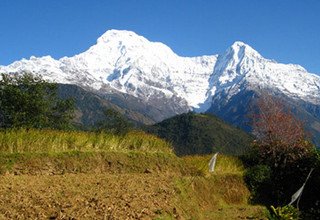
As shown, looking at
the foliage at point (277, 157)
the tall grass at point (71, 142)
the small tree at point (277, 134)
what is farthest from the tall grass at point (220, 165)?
the small tree at point (277, 134)

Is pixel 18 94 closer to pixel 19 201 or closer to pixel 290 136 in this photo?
pixel 290 136

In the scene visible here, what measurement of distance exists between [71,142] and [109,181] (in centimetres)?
444

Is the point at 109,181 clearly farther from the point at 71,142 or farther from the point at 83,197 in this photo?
the point at 71,142

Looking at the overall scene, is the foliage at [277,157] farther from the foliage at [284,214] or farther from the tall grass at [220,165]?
the foliage at [284,214]

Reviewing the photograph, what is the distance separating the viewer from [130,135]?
938 inches

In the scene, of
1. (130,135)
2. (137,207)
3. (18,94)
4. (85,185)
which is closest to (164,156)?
(130,135)

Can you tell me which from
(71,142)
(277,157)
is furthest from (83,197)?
(277,157)

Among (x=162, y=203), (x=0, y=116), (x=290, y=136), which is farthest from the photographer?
(x=0, y=116)

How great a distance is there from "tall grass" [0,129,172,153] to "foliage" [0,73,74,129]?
889 inches

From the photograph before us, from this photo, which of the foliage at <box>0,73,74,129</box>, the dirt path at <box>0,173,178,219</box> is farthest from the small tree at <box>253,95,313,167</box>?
the foliage at <box>0,73,74,129</box>

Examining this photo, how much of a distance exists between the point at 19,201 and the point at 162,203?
4143mm

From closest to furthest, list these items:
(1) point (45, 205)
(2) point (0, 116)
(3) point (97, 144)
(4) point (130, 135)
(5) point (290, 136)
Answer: (1) point (45, 205), (3) point (97, 144), (4) point (130, 135), (5) point (290, 136), (2) point (0, 116)

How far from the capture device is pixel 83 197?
46.3 ft

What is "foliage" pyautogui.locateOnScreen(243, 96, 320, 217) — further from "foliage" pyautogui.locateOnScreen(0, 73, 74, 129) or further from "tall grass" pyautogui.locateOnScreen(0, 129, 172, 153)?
"foliage" pyautogui.locateOnScreen(0, 73, 74, 129)
